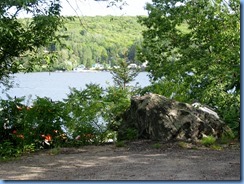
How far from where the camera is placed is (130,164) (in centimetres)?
562

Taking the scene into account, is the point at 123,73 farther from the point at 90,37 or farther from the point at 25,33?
the point at 25,33

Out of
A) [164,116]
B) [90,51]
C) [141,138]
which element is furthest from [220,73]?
[90,51]

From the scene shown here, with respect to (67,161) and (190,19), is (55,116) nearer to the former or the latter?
(67,161)

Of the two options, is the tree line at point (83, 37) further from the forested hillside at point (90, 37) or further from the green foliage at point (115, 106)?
the green foliage at point (115, 106)

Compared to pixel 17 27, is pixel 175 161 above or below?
below

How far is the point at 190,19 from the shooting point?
10.7 meters

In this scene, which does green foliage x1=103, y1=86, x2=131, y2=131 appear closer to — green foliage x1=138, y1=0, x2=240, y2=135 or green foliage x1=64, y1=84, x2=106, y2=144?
green foliage x1=64, y1=84, x2=106, y2=144

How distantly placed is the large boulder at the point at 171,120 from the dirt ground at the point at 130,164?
307 mm

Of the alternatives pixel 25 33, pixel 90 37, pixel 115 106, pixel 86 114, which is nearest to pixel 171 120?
pixel 115 106

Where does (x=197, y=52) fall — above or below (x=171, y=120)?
above

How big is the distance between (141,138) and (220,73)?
1.71m

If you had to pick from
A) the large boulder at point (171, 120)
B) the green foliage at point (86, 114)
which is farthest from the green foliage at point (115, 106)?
the large boulder at point (171, 120)

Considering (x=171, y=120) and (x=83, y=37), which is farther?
(x=83, y=37)

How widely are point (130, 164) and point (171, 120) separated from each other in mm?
1720
